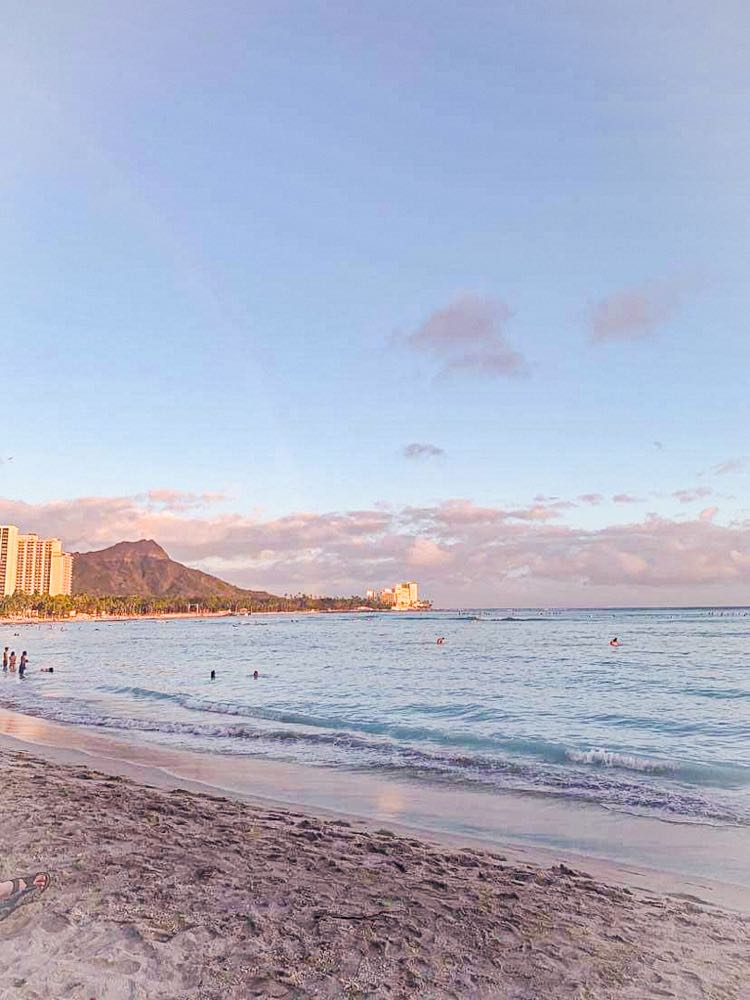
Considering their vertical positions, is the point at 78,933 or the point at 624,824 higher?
the point at 78,933

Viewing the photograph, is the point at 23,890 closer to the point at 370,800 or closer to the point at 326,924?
the point at 326,924

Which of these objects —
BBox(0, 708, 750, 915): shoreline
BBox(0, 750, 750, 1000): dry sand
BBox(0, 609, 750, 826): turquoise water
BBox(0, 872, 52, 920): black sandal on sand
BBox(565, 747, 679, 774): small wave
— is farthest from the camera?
BBox(565, 747, 679, 774): small wave

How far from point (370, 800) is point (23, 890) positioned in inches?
257

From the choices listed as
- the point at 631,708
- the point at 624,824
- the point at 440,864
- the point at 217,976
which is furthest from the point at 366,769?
the point at 631,708

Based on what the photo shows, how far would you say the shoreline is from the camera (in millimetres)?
8266

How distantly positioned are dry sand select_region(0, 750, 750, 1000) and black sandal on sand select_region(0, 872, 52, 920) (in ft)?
0.36

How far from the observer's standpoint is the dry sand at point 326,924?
498cm

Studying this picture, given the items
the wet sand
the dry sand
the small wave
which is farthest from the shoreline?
the small wave

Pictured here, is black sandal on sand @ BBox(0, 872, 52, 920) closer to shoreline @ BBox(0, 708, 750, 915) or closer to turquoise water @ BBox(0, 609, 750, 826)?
shoreline @ BBox(0, 708, 750, 915)

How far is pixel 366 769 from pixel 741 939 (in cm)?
946

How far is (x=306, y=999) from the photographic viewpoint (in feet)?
15.4

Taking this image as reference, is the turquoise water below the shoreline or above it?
below

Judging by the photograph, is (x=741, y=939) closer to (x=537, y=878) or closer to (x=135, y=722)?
(x=537, y=878)

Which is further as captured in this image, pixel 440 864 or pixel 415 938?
pixel 440 864
